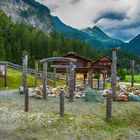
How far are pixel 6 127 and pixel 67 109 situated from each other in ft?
19.4

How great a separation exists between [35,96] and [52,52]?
8497 centimetres

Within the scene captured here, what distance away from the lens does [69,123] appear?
818 inches

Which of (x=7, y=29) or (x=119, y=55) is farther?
(x=119, y=55)

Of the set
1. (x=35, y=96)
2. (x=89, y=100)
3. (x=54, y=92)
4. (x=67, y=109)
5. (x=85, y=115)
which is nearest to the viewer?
(x=85, y=115)

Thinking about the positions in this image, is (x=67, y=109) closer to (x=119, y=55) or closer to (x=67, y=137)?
(x=67, y=137)

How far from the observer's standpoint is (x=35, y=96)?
32.0 metres

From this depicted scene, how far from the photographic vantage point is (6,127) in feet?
66.5

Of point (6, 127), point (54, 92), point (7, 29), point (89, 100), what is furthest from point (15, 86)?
point (7, 29)

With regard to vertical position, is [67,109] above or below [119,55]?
below

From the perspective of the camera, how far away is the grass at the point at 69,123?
18938 millimetres

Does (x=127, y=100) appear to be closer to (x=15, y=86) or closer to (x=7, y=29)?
(x=15, y=86)

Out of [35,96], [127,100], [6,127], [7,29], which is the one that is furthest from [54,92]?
[7,29]

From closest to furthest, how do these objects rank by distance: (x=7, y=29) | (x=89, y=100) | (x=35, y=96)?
1. (x=89, y=100)
2. (x=35, y=96)
3. (x=7, y=29)

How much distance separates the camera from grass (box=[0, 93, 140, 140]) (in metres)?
18.9
